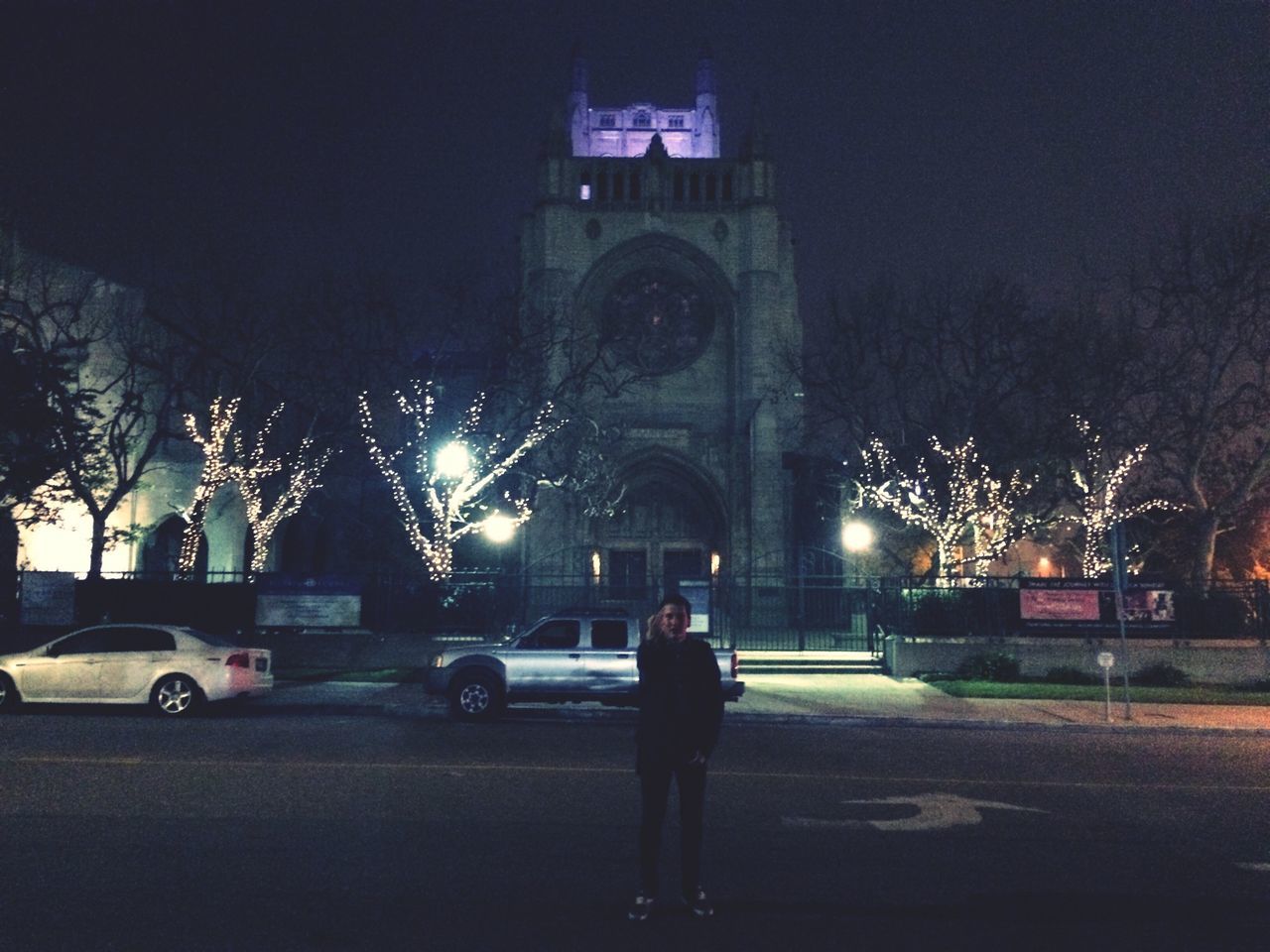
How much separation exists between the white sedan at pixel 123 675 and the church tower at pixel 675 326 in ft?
76.4

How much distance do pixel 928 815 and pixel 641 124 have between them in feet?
213

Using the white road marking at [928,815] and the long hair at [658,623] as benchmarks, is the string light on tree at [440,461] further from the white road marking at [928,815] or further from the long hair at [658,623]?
the long hair at [658,623]

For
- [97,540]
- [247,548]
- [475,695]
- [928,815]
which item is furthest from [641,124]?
[928,815]

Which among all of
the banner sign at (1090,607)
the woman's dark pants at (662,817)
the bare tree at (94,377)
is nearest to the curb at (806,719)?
the banner sign at (1090,607)

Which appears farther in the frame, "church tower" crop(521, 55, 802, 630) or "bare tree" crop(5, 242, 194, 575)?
"church tower" crop(521, 55, 802, 630)

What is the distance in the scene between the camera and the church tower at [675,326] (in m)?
38.3

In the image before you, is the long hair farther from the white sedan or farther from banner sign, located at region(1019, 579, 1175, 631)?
banner sign, located at region(1019, 579, 1175, 631)

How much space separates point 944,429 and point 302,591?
1901 cm

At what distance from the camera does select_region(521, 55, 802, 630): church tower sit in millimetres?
38281

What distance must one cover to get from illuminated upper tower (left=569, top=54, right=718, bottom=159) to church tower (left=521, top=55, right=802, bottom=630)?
25.9 m

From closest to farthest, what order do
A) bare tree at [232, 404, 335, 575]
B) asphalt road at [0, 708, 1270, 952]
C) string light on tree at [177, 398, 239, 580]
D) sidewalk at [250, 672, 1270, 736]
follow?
1. asphalt road at [0, 708, 1270, 952]
2. sidewalk at [250, 672, 1270, 736]
3. string light on tree at [177, 398, 239, 580]
4. bare tree at [232, 404, 335, 575]

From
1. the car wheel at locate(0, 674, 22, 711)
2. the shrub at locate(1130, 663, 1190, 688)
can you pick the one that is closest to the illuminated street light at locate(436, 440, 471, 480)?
the car wheel at locate(0, 674, 22, 711)

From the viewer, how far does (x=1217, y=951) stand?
4.70 metres

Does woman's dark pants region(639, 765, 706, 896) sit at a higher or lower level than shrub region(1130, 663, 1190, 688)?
higher
